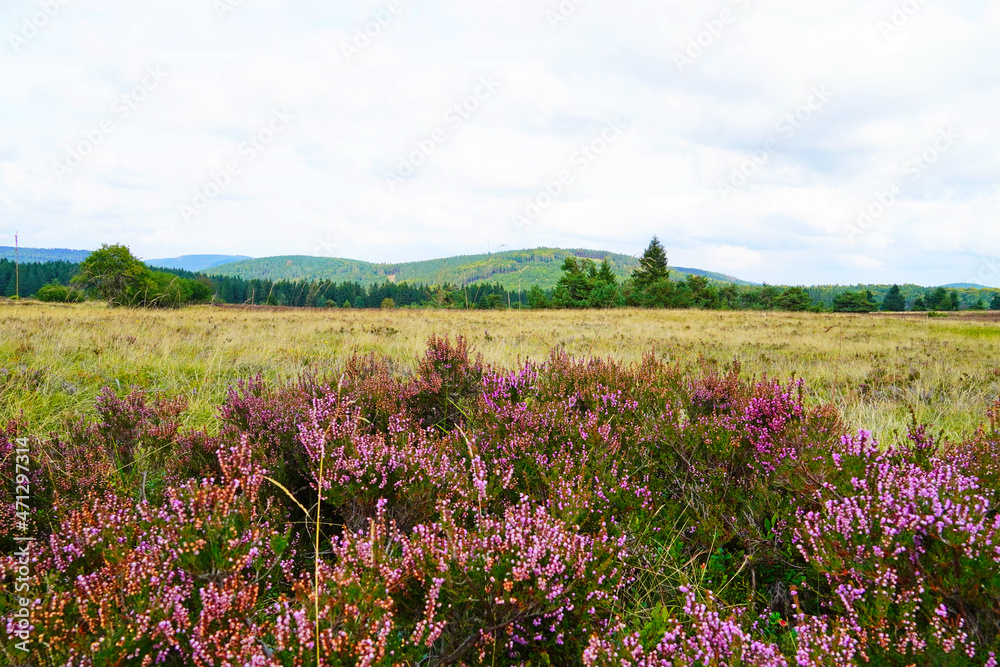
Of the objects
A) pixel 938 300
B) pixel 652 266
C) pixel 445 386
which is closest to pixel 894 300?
pixel 938 300

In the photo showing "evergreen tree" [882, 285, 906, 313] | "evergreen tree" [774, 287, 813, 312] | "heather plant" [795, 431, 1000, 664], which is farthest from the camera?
"evergreen tree" [882, 285, 906, 313]

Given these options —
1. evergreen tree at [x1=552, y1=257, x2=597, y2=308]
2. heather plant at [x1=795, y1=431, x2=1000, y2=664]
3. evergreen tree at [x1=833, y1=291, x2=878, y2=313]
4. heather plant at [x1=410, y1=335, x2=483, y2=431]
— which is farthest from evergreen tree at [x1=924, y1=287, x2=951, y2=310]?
heather plant at [x1=795, y1=431, x2=1000, y2=664]

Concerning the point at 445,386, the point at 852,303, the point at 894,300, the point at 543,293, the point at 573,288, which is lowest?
the point at 445,386

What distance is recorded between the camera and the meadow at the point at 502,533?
4.97ft

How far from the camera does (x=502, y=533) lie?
6.52 feet

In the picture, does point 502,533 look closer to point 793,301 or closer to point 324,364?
point 324,364

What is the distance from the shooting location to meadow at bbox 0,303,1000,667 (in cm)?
152

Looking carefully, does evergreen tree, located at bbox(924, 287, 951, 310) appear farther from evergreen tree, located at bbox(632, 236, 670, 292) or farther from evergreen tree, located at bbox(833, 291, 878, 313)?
evergreen tree, located at bbox(632, 236, 670, 292)

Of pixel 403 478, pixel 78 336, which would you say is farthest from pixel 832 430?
pixel 78 336

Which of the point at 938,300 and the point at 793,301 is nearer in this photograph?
the point at 793,301

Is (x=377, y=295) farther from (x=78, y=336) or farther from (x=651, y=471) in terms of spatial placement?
(x=651, y=471)

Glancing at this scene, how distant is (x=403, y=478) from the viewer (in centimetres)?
241

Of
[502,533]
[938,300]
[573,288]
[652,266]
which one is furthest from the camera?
[938,300]

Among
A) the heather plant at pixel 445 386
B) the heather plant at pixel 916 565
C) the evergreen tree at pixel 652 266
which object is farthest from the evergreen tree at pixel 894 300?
the heather plant at pixel 916 565
